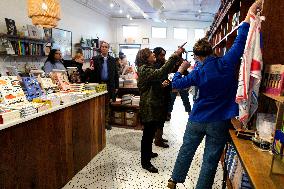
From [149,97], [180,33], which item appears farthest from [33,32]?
[180,33]

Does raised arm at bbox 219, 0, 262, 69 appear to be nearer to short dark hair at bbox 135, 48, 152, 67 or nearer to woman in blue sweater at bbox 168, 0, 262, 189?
woman in blue sweater at bbox 168, 0, 262, 189

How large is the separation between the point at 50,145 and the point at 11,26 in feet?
13.2

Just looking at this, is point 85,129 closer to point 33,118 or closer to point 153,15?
point 33,118

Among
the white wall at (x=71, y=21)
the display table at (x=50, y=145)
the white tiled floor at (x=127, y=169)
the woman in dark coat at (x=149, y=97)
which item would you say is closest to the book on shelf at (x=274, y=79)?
the woman in dark coat at (x=149, y=97)

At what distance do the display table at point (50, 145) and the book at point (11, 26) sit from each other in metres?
3.12

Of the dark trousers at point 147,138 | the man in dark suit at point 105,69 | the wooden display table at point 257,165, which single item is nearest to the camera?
the wooden display table at point 257,165

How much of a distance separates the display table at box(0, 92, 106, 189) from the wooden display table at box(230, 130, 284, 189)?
70.4 inches

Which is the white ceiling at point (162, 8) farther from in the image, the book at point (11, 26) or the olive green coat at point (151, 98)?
the olive green coat at point (151, 98)

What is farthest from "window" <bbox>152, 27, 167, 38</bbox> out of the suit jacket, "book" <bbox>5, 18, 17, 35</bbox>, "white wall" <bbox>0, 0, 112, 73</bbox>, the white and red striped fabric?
the white and red striped fabric

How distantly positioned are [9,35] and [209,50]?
4590 mm

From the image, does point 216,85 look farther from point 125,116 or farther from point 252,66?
point 125,116

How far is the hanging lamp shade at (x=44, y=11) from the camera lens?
340 centimetres

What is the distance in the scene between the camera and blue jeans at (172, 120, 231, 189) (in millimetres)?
2236

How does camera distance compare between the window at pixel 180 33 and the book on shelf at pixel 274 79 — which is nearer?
the book on shelf at pixel 274 79
